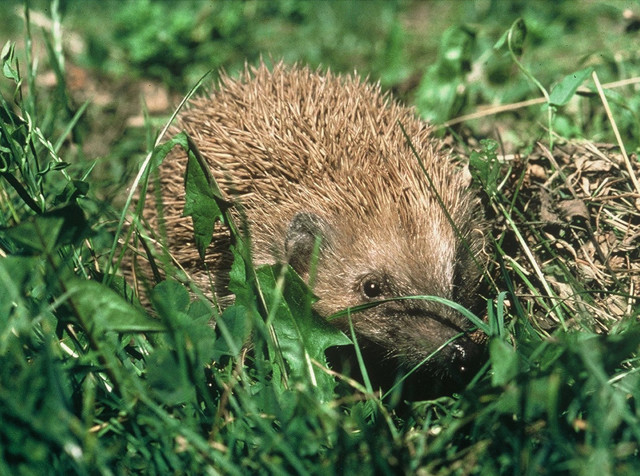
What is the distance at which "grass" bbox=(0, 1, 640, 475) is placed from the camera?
2086 millimetres

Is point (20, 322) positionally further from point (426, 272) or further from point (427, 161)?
point (427, 161)

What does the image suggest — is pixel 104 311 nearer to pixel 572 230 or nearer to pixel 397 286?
pixel 397 286

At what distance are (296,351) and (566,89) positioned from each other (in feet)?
7.00

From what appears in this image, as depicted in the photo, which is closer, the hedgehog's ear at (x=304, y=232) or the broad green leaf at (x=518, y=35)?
the hedgehog's ear at (x=304, y=232)

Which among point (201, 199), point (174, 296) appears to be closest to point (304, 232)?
point (201, 199)

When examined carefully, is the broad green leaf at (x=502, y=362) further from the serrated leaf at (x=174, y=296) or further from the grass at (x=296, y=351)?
the serrated leaf at (x=174, y=296)

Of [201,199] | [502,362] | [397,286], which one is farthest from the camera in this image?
[397,286]

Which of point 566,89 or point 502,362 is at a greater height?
point 566,89

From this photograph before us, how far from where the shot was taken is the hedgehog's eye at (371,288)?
358 centimetres

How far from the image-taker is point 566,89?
3805 millimetres

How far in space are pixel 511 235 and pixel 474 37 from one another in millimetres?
1774

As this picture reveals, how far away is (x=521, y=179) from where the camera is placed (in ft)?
11.9

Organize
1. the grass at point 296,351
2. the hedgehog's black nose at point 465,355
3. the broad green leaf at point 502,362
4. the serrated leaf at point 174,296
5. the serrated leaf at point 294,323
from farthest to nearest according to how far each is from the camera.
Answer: the hedgehog's black nose at point 465,355 < the serrated leaf at point 294,323 < the serrated leaf at point 174,296 < the broad green leaf at point 502,362 < the grass at point 296,351

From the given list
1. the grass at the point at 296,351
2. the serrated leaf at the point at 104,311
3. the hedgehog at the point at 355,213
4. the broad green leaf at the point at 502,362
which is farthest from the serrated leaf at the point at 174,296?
the broad green leaf at the point at 502,362
